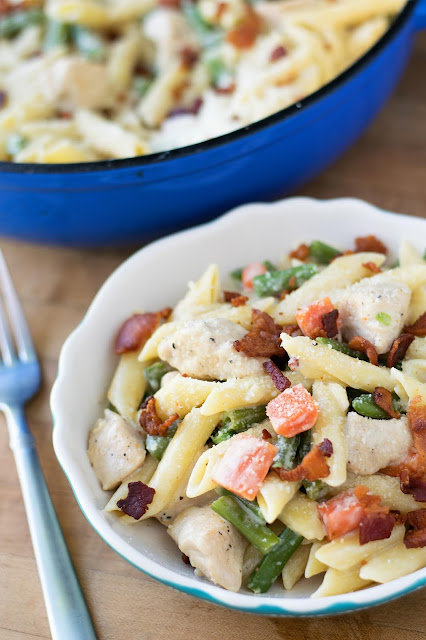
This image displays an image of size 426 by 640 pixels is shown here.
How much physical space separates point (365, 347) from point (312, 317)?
4.9 inches

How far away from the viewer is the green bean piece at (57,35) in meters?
2.37

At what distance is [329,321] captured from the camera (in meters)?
1.49

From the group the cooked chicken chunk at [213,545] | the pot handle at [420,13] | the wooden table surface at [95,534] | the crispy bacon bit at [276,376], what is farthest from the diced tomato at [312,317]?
the pot handle at [420,13]

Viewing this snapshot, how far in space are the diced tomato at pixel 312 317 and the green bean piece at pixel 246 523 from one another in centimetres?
38

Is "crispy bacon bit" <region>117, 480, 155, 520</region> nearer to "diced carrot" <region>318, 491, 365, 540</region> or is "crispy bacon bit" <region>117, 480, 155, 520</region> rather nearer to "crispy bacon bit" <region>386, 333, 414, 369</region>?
"diced carrot" <region>318, 491, 365, 540</region>

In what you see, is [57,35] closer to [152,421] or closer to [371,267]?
[371,267]

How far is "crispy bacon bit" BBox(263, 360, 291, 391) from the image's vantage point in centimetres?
141

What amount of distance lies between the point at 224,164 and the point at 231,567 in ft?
3.26

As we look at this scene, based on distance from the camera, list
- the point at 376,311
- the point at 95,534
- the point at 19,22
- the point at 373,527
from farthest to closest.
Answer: the point at 19,22 < the point at 95,534 < the point at 376,311 < the point at 373,527

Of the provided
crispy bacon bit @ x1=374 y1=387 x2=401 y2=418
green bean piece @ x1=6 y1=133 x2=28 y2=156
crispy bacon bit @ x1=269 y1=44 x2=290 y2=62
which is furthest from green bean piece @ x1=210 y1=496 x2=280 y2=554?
crispy bacon bit @ x1=269 y1=44 x2=290 y2=62

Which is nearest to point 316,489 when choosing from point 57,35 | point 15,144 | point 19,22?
point 15,144

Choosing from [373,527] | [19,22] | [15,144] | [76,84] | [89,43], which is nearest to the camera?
[373,527]

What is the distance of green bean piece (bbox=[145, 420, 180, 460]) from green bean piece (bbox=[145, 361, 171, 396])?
6.5 inches

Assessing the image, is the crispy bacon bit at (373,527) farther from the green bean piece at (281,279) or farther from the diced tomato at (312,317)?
the green bean piece at (281,279)
